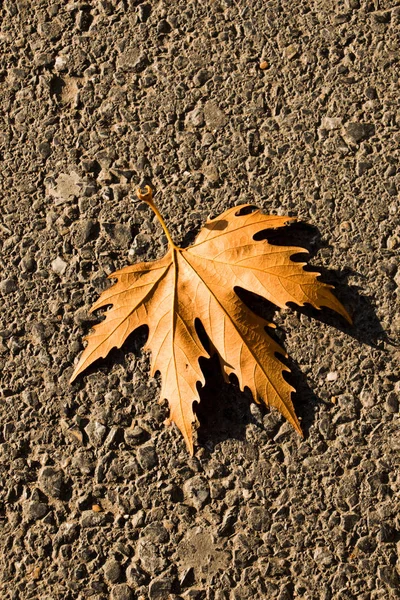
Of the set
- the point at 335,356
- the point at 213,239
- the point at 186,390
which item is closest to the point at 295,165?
the point at 213,239

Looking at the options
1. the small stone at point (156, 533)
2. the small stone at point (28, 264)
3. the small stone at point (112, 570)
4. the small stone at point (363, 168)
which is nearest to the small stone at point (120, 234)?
the small stone at point (28, 264)

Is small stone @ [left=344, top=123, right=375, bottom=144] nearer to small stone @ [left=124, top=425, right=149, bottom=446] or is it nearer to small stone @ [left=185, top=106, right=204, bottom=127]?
small stone @ [left=185, top=106, right=204, bottom=127]

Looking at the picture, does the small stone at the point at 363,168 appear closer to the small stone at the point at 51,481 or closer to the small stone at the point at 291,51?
the small stone at the point at 291,51

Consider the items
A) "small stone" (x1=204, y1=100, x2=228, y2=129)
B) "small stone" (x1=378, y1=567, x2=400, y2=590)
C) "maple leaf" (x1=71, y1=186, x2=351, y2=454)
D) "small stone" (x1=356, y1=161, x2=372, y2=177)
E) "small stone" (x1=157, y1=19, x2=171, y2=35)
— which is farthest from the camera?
"small stone" (x1=157, y1=19, x2=171, y2=35)

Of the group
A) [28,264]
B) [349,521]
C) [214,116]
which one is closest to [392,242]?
[214,116]

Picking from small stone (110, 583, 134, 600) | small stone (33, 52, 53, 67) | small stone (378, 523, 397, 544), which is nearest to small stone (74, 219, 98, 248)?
small stone (33, 52, 53, 67)

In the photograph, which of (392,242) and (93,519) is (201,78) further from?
(93,519)
